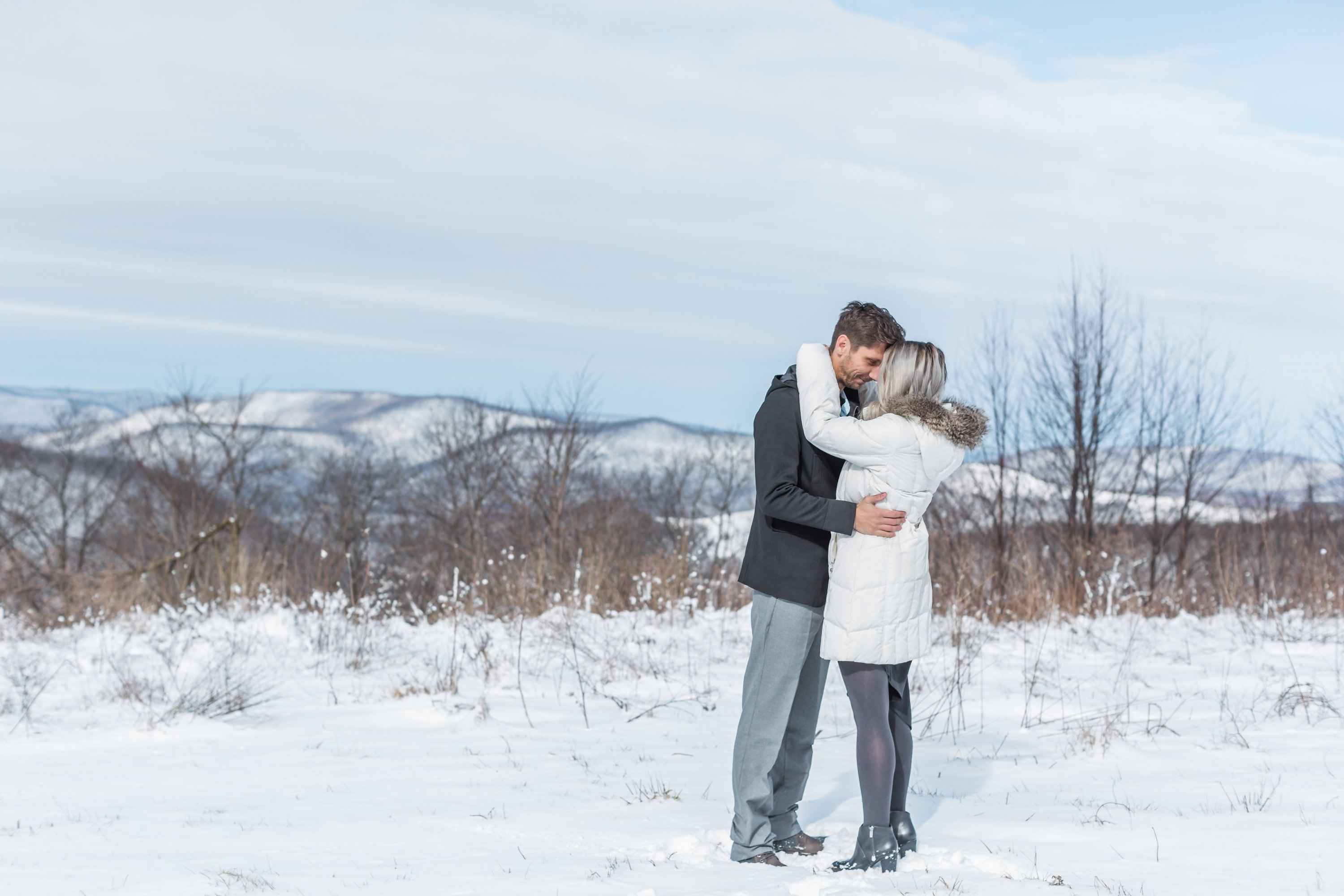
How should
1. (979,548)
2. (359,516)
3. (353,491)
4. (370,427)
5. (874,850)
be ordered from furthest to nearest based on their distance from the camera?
(370,427), (353,491), (359,516), (979,548), (874,850)

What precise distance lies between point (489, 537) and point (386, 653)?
33374 millimetres

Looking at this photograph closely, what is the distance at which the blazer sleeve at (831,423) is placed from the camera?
3008 millimetres

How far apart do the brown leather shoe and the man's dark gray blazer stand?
841 millimetres

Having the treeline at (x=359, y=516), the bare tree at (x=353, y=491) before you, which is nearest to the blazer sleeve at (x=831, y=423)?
the treeline at (x=359, y=516)

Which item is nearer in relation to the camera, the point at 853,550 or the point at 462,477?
the point at 853,550

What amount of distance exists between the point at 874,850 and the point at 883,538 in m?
0.97

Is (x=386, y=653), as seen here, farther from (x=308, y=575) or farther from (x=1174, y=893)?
(x=1174, y=893)

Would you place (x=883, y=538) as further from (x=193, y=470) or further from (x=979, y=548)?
(x=193, y=470)

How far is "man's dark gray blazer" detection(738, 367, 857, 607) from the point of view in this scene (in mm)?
3043

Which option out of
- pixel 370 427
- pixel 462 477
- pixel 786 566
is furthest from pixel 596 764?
pixel 370 427

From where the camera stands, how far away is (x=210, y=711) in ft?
19.7

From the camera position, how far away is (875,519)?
3.00m

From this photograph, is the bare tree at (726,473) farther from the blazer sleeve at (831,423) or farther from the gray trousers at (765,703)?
the blazer sleeve at (831,423)

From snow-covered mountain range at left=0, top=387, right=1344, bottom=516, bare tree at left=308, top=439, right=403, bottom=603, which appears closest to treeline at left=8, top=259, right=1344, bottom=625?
snow-covered mountain range at left=0, top=387, right=1344, bottom=516
